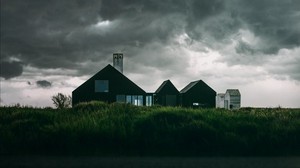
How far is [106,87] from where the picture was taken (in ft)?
135

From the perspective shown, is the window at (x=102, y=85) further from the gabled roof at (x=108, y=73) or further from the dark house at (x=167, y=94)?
the dark house at (x=167, y=94)

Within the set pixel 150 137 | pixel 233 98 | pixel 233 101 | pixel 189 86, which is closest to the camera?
pixel 150 137

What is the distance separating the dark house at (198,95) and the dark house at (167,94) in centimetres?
139

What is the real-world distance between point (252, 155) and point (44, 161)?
475cm

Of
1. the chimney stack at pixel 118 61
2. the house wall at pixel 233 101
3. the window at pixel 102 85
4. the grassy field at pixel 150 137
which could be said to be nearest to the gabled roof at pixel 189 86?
the house wall at pixel 233 101

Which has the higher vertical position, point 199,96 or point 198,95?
point 198,95

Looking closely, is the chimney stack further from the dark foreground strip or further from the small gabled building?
the dark foreground strip

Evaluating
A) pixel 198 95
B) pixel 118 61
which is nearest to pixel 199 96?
pixel 198 95

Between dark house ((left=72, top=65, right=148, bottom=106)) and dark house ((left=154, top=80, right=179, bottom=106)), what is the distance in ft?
18.5

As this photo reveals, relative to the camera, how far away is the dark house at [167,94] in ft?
153

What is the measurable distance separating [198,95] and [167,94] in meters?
4.46

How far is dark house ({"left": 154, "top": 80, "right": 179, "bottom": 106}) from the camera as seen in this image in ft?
153

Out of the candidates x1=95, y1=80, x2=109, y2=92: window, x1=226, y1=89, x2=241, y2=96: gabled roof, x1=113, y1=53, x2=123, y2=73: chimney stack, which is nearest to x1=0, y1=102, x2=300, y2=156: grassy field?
x1=95, y1=80, x2=109, y2=92: window

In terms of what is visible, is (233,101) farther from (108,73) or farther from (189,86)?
(108,73)
